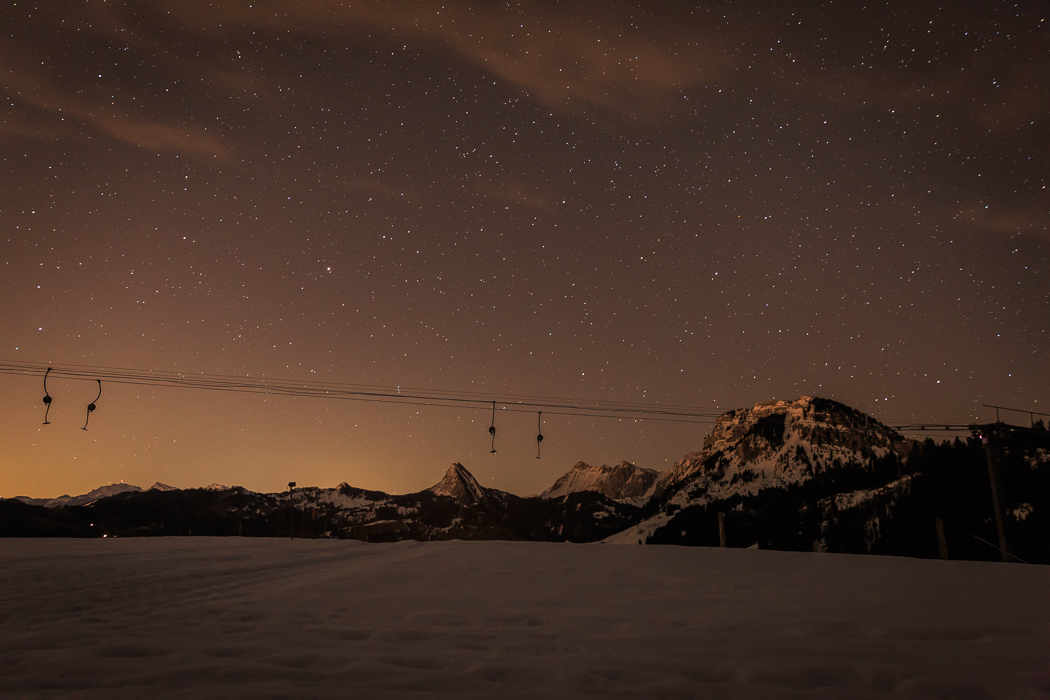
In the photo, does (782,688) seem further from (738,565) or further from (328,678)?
(738,565)

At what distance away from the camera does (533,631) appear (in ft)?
17.8

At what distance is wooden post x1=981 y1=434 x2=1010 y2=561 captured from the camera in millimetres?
21000

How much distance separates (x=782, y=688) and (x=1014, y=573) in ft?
27.1

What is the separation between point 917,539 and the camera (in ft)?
236

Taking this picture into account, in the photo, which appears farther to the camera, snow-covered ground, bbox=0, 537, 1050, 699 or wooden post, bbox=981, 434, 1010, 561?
wooden post, bbox=981, 434, 1010, 561

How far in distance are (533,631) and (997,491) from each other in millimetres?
24482

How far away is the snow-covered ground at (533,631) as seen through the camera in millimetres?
3750

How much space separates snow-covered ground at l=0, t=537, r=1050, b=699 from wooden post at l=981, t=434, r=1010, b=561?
1490 centimetres

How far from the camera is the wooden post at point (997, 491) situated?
21.0 meters

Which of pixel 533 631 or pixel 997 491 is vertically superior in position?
pixel 997 491

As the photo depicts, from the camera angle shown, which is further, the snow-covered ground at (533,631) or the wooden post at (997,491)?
the wooden post at (997,491)

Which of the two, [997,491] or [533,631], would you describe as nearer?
[533,631]

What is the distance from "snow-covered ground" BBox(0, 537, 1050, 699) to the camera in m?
3.75

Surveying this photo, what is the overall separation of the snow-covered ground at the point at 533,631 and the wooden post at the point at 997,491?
587 inches
